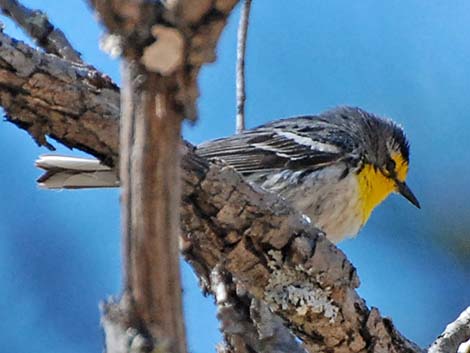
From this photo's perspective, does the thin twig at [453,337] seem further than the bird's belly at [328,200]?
No

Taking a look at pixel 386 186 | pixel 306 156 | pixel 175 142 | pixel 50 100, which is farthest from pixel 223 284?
pixel 386 186

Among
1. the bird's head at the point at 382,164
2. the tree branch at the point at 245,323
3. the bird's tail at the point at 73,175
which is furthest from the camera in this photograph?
the bird's head at the point at 382,164

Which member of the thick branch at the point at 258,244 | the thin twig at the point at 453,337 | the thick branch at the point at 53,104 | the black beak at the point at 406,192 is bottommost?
the thin twig at the point at 453,337

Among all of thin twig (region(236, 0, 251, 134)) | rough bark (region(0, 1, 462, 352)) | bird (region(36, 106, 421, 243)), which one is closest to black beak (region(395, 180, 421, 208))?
bird (region(36, 106, 421, 243))

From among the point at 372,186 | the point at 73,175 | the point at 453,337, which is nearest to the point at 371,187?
the point at 372,186

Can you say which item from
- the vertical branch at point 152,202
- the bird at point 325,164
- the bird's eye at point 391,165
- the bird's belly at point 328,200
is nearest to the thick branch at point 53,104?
the vertical branch at point 152,202

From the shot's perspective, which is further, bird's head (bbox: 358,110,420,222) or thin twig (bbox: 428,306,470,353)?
bird's head (bbox: 358,110,420,222)

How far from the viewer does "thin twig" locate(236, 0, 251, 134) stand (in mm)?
2379

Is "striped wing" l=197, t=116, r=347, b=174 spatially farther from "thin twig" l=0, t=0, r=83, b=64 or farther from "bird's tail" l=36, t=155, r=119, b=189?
"thin twig" l=0, t=0, r=83, b=64

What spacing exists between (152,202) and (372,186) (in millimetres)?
3214

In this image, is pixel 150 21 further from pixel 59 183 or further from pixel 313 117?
pixel 313 117

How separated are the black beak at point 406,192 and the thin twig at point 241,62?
4.13 feet

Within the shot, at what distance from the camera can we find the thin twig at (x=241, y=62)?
7.80 ft

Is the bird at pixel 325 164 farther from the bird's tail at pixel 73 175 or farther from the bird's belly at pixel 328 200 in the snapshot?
the bird's tail at pixel 73 175
